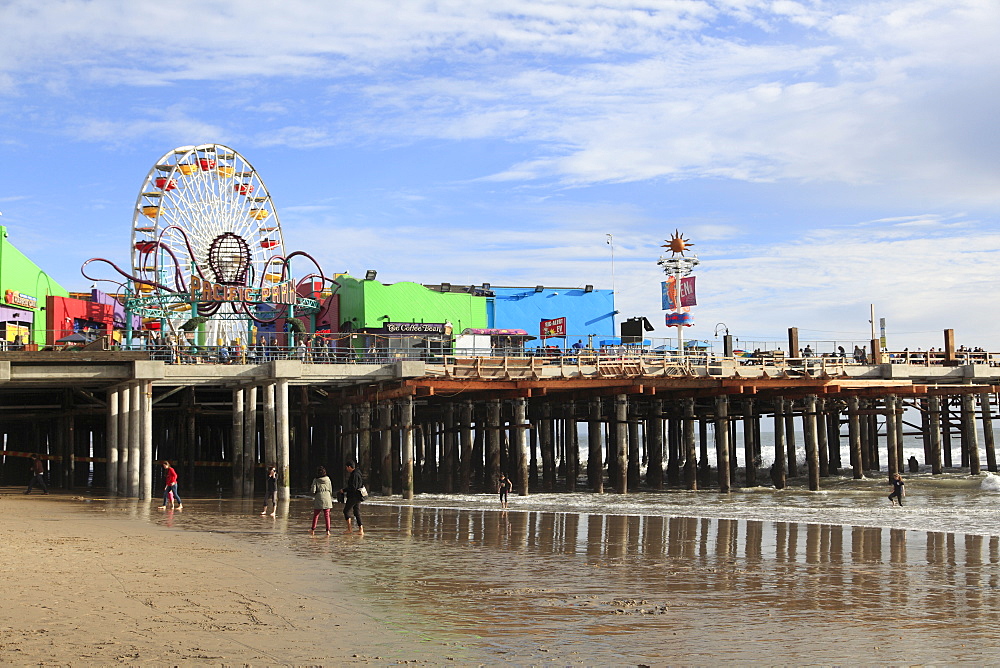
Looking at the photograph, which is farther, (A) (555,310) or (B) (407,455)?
(A) (555,310)

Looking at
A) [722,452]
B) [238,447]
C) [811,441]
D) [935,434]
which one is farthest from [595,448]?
[935,434]

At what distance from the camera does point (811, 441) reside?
38.2 m

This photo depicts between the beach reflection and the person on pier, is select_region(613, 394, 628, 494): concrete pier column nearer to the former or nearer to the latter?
the beach reflection

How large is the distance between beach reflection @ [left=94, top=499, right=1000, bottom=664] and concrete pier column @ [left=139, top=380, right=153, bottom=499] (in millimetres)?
9082

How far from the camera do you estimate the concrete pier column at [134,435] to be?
107 feet

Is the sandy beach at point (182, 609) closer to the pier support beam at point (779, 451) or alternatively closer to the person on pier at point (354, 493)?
the person on pier at point (354, 493)

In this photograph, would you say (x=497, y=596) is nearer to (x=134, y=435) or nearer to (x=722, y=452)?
(x=134, y=435)

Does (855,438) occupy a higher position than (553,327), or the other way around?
(553,327)

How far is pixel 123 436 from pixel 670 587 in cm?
2494

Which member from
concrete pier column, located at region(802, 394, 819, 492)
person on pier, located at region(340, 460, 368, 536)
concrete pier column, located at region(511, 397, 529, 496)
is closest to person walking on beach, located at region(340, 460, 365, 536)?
person on pier, located at region(340, 460, 368, 536)

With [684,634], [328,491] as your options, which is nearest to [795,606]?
[684,634]

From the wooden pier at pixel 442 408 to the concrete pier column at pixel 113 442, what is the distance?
0.08 meters

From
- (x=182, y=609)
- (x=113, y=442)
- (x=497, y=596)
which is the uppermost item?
(x=113, y=442)

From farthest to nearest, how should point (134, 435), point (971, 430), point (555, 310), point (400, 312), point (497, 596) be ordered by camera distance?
point (555, 310) → point (400, 312) → point (971, 430) → point (134, 435) → point (497, 596)
